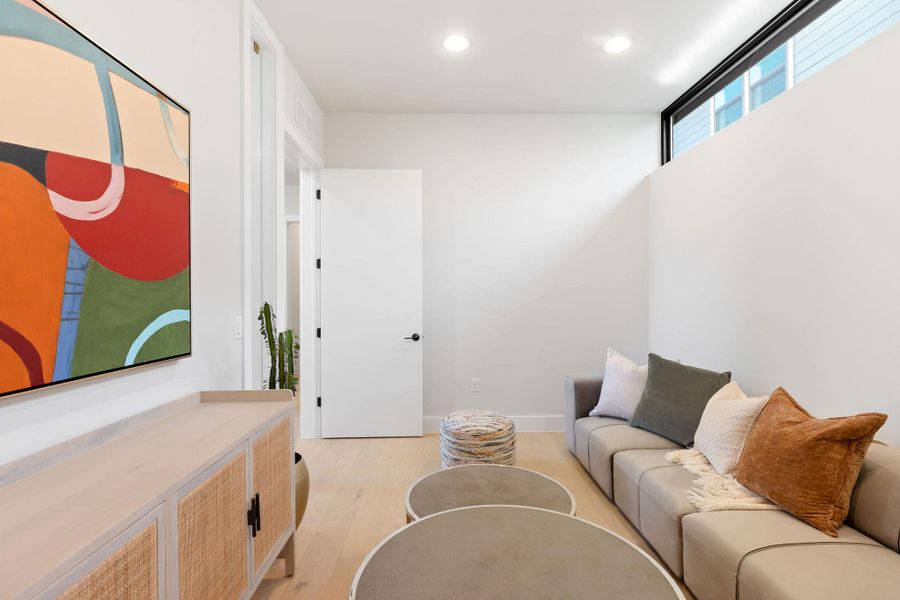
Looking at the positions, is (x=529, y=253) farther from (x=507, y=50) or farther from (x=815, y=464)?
(x=815, y=464)

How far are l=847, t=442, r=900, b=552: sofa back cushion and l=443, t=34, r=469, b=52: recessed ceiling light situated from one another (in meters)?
2.83

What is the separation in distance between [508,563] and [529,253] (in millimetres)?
2968

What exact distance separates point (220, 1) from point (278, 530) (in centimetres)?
232

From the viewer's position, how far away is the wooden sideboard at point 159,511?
819 mm

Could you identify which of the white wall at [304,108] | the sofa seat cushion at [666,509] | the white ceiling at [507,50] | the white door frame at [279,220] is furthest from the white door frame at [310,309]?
the sofa seat cushion at [666,509]

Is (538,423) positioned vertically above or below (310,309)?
below

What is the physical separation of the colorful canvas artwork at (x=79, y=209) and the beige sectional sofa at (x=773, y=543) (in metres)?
2.05

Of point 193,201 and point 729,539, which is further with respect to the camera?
point 193,201

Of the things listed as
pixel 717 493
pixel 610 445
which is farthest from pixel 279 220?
pixel 717 493

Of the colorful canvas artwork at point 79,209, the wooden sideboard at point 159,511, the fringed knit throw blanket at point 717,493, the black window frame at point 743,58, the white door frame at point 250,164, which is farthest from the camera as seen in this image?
the black window frame at point 743,58

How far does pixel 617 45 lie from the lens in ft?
9.29

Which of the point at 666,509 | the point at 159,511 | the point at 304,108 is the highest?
the point at 304,108

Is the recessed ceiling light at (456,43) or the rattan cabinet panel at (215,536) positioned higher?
the recessed ceiling light at (456,43)

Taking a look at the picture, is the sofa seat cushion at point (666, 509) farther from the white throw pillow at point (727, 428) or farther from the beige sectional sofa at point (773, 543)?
the white throw pillow at point (727, 428)
